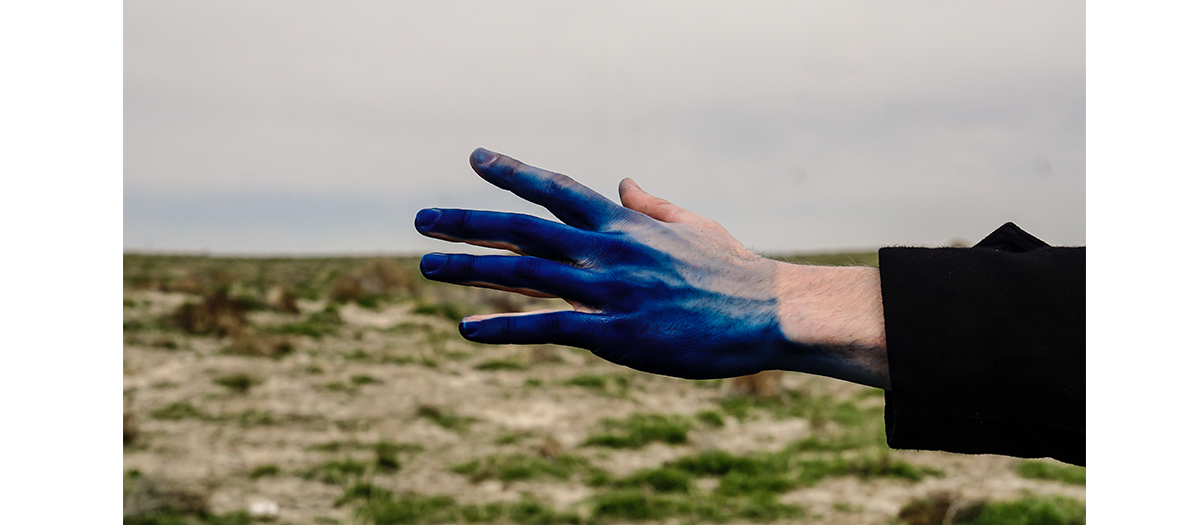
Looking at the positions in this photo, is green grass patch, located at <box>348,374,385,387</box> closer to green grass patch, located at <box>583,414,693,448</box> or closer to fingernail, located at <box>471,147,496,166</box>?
green grass patch, located at <box>583,414,693,448</box>

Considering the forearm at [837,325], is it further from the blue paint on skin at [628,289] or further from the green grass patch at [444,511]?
the green grass patch at [444,511]

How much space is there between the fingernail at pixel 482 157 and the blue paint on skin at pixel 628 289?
16 cm

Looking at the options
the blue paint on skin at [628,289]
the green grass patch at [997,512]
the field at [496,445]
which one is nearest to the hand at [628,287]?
the blue paint on skin at [628,289]

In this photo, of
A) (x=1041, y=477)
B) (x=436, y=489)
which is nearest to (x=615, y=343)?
(x=436, y=489)

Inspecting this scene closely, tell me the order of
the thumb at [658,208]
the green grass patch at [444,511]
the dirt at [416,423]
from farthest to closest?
1. the dirt at [416,423]
2. the green grass patch at [444,511]
3. the thumb at [658,208]

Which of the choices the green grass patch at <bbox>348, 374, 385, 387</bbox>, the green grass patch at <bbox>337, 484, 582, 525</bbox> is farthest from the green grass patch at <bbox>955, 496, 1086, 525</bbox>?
the green grass patch at <bbox>348, 374, 385, 387</bbox>

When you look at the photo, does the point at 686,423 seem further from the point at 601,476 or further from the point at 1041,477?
the point at 1041,477

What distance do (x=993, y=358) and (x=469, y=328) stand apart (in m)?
1.30

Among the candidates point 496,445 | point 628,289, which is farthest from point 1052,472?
point 628,289

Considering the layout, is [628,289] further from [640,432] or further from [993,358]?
[640,432]

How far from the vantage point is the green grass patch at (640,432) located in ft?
24.4

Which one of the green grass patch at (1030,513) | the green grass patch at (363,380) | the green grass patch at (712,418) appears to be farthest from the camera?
the green grass patch at (363,380)

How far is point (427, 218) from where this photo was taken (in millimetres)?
1961

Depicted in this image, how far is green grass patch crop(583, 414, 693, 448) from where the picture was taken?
24.4 ft
